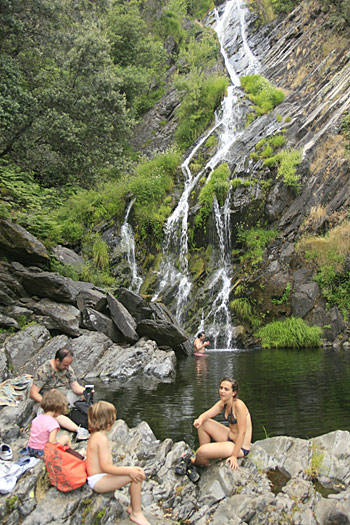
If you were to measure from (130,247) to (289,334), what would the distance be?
9.00 meters

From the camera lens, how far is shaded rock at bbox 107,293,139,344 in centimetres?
1256

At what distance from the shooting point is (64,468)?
142 inches

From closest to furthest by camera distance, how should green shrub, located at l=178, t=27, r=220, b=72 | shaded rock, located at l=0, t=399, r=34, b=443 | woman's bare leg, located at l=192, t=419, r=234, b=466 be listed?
woman's bare leg, located at l=192, t=419, r=234, b=466 → shaded rock, located at l=0, t=399, r=34, b=443 → green shrub, located at l=178, t=27, r=220, b=72

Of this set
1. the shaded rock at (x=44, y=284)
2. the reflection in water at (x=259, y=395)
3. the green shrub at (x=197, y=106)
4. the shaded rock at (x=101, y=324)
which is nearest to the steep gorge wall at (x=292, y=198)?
the green shrub at (x=197, y=106)

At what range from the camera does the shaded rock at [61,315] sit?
11.5 m

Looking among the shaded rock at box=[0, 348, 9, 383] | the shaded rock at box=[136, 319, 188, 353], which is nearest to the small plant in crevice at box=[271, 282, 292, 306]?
the shaded rock at box=[136, 319, 188, 353]

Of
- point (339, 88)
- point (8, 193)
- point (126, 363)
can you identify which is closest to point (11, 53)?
point (8, 193)

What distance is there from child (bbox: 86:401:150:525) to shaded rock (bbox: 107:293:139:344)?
883 cm

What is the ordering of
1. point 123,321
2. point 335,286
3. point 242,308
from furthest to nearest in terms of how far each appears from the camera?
point 242,308
point 335,286
point 123,321

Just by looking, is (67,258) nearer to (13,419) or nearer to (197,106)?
(13,419)

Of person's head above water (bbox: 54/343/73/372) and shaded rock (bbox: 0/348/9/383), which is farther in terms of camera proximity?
shaded rock (bbox: 0/348/9/383)

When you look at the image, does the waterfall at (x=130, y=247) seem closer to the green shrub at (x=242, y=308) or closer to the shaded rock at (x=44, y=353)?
the green shrub at (x=242, y=308)

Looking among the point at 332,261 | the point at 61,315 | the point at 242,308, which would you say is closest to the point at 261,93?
the point at 332,261

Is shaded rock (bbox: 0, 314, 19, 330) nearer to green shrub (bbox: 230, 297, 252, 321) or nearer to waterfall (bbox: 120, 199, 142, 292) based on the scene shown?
waterfall (bbox: 120, 199, 142, 292)
